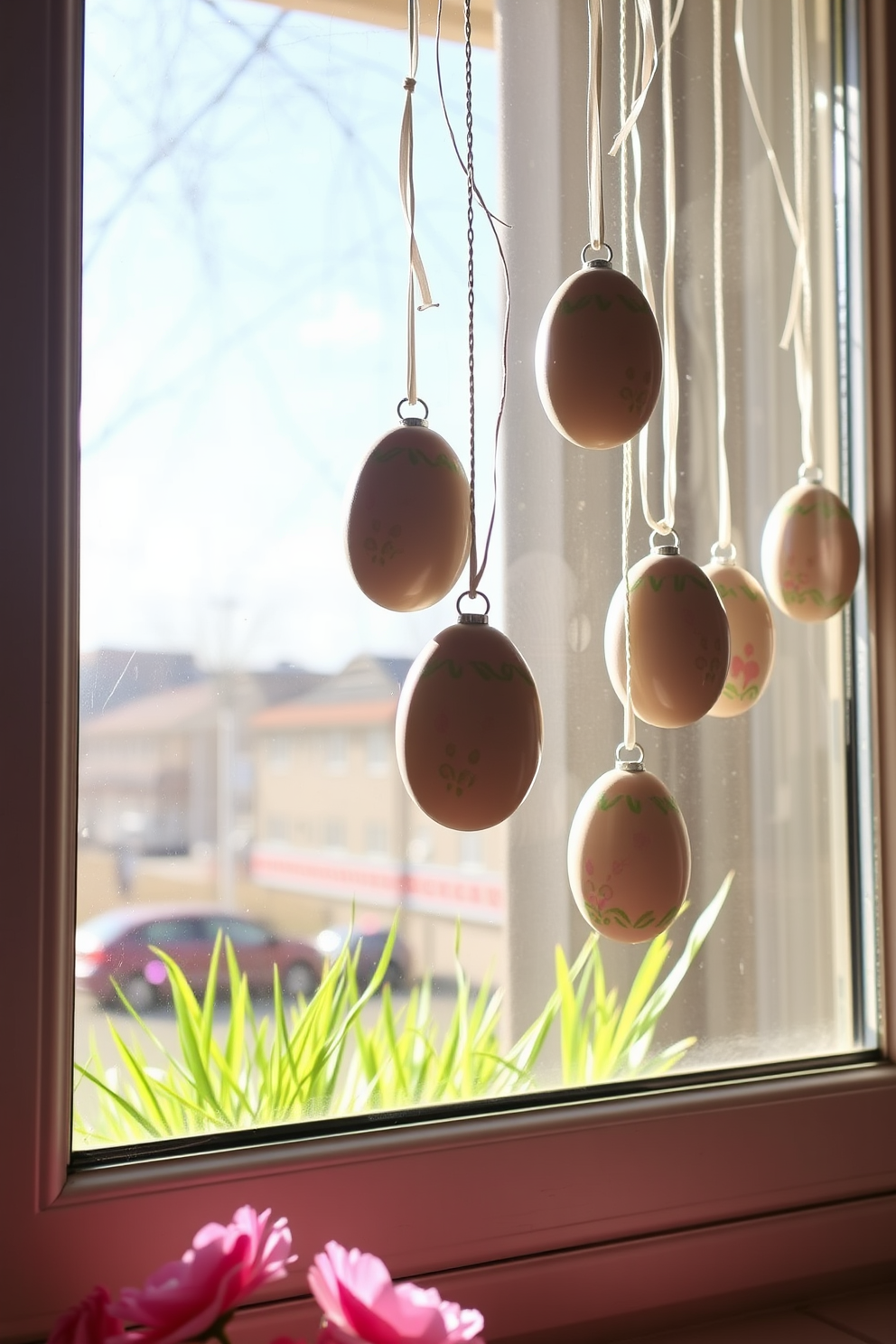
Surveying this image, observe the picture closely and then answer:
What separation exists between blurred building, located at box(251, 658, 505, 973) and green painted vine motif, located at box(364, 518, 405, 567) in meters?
0.14

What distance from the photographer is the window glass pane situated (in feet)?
1.77

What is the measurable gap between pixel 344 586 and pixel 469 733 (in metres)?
0.18

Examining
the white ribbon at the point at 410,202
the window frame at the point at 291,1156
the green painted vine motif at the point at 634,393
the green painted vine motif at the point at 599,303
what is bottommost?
the window frame at the point at 291,1156

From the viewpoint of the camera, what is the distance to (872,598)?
0.69 m

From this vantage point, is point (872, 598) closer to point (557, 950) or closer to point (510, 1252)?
point (557, 950)

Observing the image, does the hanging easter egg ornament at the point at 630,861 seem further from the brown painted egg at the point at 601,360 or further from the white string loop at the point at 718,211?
the white string loop at the point at 718,211

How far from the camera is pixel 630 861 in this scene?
0.46 m

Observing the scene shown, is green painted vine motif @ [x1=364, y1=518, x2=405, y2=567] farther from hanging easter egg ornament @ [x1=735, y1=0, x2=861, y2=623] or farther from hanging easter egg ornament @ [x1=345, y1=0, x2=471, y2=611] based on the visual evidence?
hanging easter egg ornament @ [x1=735, y1=0, x2=861, y2=623]

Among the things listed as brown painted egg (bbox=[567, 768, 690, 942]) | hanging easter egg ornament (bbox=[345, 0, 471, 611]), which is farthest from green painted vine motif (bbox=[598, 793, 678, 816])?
hanging easter egg ornament (bbox=[345, 0, 471, 611])

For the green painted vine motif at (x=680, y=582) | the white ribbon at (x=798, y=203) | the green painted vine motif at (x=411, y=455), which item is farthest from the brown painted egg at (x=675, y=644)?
the white ribbon at (x=798, y=203)

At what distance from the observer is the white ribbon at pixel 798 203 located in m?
0.66

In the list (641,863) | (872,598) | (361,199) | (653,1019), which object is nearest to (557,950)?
(653,1019)

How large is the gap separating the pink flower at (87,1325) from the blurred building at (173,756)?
0.20 m

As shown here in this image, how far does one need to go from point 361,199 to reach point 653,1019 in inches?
18.1
